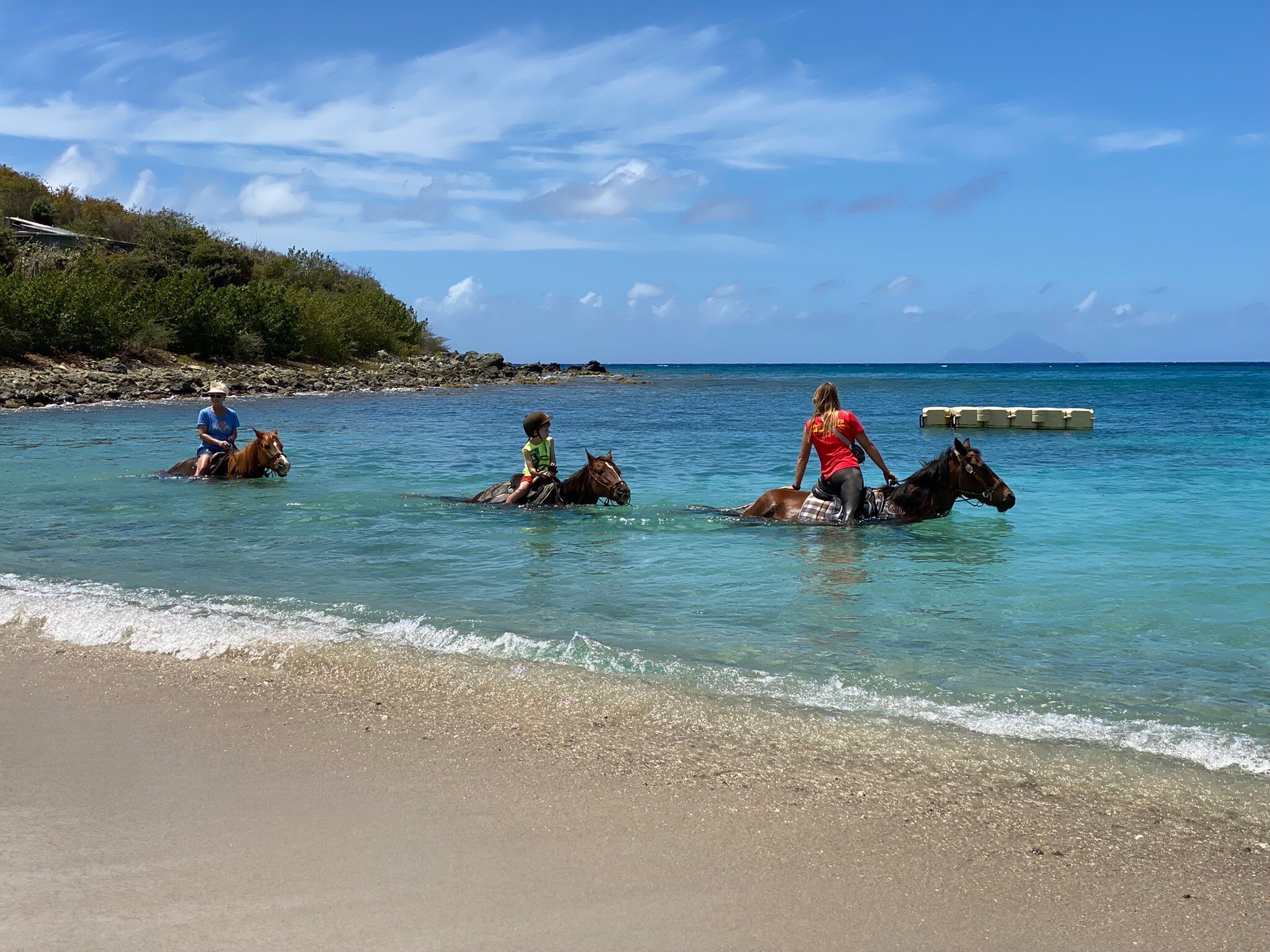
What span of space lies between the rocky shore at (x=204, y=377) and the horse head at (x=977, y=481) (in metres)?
31.5

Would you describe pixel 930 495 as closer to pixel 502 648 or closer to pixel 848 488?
pixel 848 488

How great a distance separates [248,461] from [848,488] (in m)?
8.59

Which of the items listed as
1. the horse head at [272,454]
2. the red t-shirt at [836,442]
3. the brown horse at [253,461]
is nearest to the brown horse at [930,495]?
the red t-shirt at [836,442]

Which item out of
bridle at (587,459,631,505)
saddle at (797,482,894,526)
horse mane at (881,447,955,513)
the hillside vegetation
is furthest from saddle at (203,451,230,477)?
the hillside vegetation

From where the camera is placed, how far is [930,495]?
1137 centimetres

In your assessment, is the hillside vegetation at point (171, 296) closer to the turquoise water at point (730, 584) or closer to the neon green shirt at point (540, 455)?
the turquoise water at point (730, 584)

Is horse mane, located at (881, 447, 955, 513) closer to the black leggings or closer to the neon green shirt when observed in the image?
the black leggings

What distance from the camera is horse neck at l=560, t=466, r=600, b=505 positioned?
12.1 meters

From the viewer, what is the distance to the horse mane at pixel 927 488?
37.1 feet

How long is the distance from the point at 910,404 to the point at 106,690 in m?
49.9

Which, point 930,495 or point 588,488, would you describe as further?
point 588,488

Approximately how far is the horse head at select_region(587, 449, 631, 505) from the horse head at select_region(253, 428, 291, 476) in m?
4.83

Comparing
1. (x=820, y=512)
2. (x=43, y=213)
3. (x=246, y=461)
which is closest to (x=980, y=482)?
(x=820, y=512)

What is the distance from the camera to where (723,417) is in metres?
40.0
